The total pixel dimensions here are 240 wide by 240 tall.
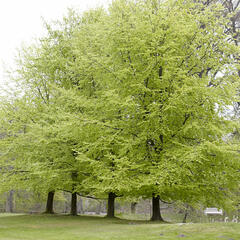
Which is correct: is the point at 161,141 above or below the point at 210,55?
below

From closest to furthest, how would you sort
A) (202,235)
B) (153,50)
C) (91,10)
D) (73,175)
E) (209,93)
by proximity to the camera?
1. (202,235)
2. (209,93)
3. (153,50)
4. (73,175)
5. (91,10)

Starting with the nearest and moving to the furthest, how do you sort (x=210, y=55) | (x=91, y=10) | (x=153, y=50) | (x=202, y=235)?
1. (x=202, y=235)
2. (x=153, y=50)
3. (x=210, y=55)
4. (x=91, y=10)

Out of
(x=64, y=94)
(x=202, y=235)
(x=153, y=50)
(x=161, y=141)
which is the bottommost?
(x=202, y=235)

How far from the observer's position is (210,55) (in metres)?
13.0

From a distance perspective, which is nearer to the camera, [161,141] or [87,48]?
[161,141]

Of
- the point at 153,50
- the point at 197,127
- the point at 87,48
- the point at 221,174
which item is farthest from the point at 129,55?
the point at 221,174

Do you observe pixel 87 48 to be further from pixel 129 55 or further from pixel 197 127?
pixel 197 127

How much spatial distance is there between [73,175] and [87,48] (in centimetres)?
658

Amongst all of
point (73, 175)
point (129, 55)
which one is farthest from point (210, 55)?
point (73, 175)

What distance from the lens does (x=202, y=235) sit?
28.4 ft

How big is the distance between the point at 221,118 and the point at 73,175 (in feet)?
26.8

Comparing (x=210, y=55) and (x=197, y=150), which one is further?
(x=210, y=55)

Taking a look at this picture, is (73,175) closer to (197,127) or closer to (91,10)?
(197,127)

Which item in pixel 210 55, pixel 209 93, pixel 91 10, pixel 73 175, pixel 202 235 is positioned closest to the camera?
pixel 202 235
